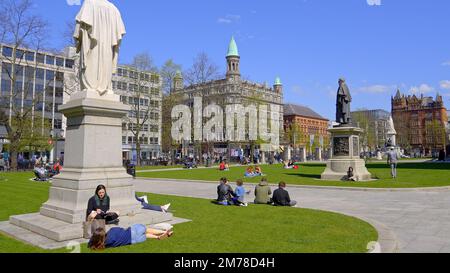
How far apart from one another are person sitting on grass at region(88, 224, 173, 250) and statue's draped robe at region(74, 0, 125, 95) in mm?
3921

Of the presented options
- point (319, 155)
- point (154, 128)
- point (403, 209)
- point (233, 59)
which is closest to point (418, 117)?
point (319, 155)

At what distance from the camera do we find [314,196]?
14.8 m

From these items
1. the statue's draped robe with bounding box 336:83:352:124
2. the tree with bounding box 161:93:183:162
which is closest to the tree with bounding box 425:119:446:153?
the tree with bounding box 161:93:183:162

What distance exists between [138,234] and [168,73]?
143 ft

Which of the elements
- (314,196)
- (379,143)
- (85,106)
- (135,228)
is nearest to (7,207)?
(85,106)

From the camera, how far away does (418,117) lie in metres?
132

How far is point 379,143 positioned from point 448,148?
3125 cm

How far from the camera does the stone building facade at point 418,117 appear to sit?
4663 inches

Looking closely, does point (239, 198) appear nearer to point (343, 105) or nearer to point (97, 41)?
point (97, 41)

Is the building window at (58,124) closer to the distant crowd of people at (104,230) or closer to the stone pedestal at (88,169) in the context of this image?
the stone pedestal at (88,169)

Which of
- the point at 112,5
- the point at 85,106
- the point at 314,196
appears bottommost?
the point at 314,196

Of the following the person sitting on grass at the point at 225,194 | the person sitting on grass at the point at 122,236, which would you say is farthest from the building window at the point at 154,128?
the person sitting on grass at the point at 122,236

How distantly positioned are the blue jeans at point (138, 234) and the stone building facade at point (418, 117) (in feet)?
401
